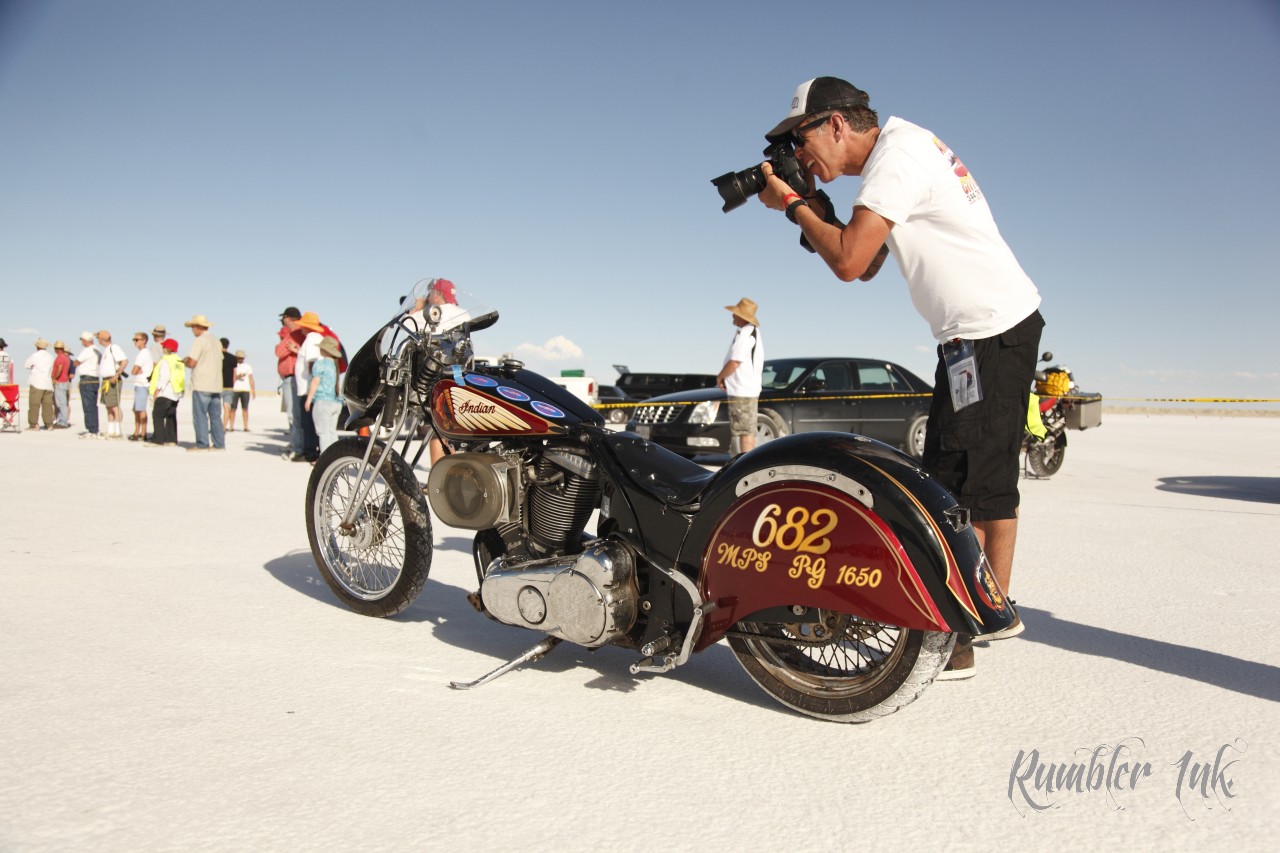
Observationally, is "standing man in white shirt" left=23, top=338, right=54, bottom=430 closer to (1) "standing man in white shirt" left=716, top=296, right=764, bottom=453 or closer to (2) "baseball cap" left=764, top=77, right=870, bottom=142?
(1) "standing man in white shirt" left=716, top=296, right=764, bottom=453

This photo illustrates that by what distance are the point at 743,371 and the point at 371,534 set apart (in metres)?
6.04

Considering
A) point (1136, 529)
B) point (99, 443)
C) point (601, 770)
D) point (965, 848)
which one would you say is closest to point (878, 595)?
point (965, 848)

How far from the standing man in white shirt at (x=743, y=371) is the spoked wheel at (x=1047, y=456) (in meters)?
3.42

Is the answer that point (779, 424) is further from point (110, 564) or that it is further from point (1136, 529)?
point (110, 564)

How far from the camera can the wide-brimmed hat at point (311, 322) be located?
10634mm

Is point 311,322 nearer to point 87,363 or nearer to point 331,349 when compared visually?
point 331,349

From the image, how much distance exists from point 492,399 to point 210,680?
1343 millimetres

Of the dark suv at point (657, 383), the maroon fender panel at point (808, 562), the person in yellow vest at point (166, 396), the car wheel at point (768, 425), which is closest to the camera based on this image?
the maroon fender panel at point (808, 562)

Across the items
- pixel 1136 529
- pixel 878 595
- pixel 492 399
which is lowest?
pixel 1136 529

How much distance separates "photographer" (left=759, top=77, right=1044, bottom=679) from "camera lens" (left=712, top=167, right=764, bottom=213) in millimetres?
39

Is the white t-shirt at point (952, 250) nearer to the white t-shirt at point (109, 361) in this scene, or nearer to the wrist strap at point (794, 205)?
the wrist strap at point (794, 205)

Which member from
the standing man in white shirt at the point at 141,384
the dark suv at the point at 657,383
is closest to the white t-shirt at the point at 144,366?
the standing man in white shirt at the point at 141,384

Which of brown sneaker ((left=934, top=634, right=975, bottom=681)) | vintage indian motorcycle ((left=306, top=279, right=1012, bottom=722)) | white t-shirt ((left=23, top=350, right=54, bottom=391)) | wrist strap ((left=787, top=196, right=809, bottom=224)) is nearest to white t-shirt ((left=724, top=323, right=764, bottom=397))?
vintage indian motorcycle ((left=306, top=279, right=1012, bottom=722))

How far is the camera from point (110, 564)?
4.68 metres
